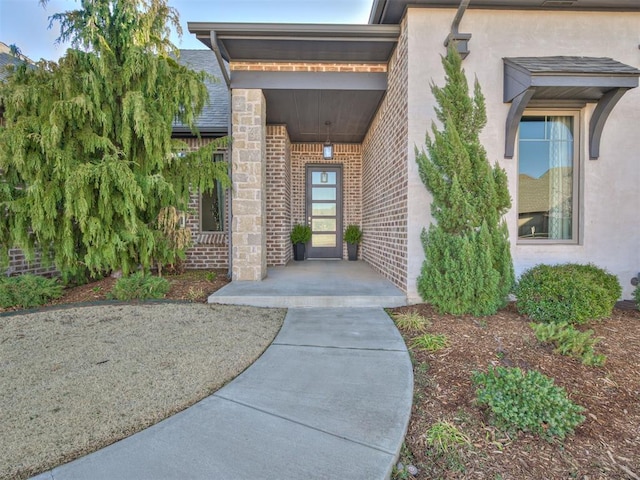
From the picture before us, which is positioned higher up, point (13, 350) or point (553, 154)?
point (553, 154)

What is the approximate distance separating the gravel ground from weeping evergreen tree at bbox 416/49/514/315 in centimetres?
201

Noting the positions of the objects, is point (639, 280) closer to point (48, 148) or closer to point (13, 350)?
point (13, 350)

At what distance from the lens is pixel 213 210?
23.0 ft

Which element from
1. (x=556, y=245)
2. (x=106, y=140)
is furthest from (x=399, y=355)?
(x=106, y=140)

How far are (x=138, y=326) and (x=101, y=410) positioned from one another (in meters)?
1.57

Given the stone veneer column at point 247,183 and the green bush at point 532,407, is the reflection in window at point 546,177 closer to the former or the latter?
the green bush at point 532,407

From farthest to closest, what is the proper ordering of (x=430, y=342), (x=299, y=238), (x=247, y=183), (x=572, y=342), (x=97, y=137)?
(x=299, y=238) → (x=247, y=183) → (x=97, y=137) → (x=430, y=342) → (x=572, y=342)

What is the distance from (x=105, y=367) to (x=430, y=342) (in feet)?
8.83

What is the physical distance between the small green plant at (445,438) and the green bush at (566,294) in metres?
2.27

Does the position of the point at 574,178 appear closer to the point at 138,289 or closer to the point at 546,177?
the point at 546,177

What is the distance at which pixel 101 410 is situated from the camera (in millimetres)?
1853

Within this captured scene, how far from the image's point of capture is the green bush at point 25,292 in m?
3.97

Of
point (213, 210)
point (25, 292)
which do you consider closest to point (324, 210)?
point (213, 210)

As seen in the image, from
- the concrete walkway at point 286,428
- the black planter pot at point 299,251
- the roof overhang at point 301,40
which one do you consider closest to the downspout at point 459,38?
the roof overhang at point 301,40
